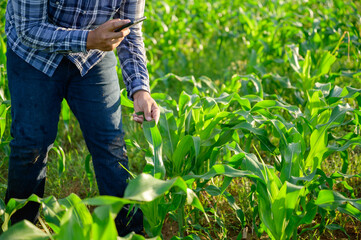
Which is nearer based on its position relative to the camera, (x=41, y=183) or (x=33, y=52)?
(x=33, y=52)

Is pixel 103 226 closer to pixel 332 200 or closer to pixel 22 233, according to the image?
pixel 22 233

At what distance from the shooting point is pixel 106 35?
1784mm

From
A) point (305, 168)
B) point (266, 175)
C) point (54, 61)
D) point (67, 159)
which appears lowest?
point (67, 159)

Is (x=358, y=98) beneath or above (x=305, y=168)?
above

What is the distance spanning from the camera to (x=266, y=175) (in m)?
1.95

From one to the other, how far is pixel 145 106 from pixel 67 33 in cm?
51

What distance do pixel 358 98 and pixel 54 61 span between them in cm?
179

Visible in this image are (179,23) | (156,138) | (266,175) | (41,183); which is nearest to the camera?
(266,175)

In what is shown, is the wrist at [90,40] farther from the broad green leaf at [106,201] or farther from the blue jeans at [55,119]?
the broad green leaf at [106,201]

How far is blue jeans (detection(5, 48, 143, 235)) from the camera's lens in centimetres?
204

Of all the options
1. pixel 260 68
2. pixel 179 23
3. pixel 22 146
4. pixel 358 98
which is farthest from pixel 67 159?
pixel 179 23

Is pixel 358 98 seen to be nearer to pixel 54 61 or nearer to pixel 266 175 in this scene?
pixel 266 175

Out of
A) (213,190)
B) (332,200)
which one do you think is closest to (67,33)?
(213,190)

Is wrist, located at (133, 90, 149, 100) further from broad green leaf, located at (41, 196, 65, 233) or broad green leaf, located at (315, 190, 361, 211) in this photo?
broad green leaf, located at (315, 190, 361, 211)
